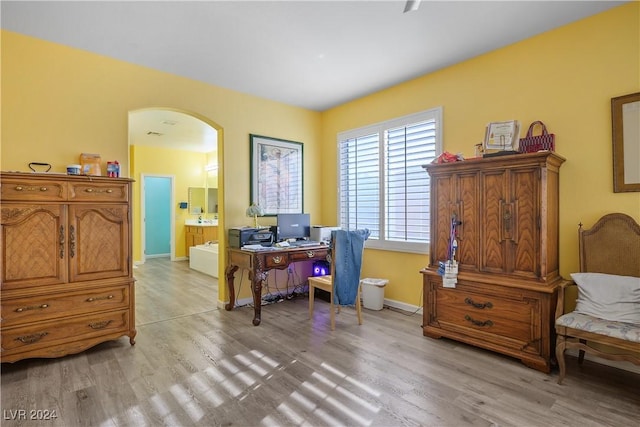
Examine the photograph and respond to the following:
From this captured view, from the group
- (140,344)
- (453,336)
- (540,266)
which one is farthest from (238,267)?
(540,266)

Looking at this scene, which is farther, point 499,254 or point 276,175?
point 276,175

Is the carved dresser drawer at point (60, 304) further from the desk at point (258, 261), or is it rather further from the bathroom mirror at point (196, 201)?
the bathroom mirror at point (196, 201)

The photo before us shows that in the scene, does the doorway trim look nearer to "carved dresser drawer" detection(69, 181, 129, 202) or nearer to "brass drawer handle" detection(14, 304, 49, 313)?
"carved dresser drawer" detection(69, 181, 129, 202)

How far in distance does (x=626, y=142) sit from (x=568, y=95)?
0.58 m

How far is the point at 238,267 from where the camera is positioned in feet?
12.7

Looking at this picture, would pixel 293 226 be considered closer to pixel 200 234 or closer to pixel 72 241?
pixel 72 241

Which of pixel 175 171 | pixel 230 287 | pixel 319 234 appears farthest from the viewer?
pixel 175 171

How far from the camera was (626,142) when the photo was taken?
2482 mm

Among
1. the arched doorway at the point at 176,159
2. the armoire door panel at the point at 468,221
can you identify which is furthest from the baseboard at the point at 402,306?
the arched doorway at the point at 176,159

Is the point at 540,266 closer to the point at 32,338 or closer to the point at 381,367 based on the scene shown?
the point at 381,367

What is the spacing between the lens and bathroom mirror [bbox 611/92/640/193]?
244 centimetres

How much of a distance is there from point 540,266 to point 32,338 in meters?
4.00

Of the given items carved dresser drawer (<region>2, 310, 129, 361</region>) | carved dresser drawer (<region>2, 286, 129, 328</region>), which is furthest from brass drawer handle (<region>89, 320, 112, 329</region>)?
carved dresser drawer (<region>2, 286, 129, 328</region>)

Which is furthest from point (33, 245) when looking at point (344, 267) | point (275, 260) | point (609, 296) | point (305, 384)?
point (609, 296)
